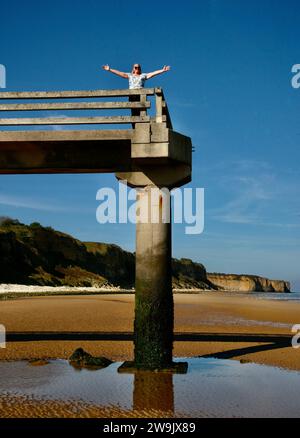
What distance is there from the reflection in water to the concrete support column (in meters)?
0.43

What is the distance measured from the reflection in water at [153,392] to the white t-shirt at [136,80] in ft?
20.0

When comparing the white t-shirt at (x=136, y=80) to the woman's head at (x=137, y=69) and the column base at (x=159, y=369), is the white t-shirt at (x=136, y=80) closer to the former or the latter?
the woman's head at (x=137, y=69)

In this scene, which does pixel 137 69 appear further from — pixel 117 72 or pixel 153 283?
pixel 153 283

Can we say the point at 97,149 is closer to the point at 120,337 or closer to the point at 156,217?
the point at 156,217

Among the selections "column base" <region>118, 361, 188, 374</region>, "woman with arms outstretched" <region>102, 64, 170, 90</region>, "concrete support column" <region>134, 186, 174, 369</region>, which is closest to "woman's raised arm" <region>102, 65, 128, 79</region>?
"woman with arms outstretched" <region>102, 64, 170, 90</region>

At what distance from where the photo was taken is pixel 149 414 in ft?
23.1

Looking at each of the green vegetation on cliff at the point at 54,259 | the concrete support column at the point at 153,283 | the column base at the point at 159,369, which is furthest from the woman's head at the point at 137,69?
the green vegetation on cliff at the point at 54,259

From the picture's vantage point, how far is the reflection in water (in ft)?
24.4

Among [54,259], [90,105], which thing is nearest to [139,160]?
[90,105]

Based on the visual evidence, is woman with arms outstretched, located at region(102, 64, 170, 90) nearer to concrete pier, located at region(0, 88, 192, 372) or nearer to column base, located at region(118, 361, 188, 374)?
concrete pier, located at region(0, 88, 192, 372)

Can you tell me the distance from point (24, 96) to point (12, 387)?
5727 millimetres

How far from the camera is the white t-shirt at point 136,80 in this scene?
400 inches

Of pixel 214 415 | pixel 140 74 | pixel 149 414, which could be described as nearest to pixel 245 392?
pixel 214 415

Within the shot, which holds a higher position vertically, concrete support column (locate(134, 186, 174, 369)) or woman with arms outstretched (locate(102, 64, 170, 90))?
woman with arms outstretched (locate(102, 64, 170, 90))
